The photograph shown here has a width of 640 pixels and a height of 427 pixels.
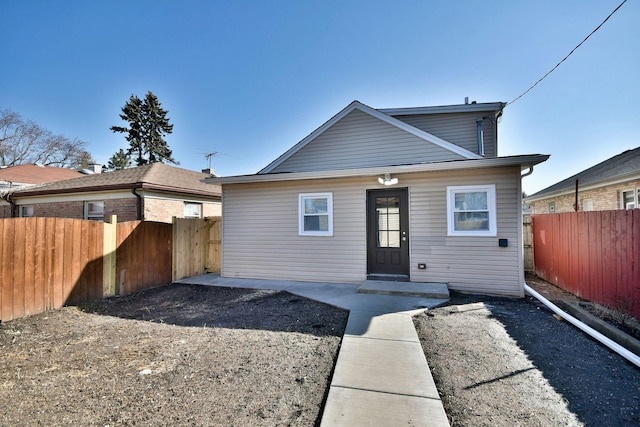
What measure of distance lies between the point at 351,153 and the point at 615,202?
32.6 ft

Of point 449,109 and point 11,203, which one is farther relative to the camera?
point 11,203

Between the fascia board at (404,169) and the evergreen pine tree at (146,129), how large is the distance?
1120 inches

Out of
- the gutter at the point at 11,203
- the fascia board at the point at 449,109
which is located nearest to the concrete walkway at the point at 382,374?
the fascia board at the point at 449,109

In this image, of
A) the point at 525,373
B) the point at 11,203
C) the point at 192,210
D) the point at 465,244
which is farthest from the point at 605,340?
the point at 11,203

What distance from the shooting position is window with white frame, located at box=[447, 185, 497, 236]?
6.11m

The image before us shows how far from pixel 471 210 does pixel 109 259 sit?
8.33 meters

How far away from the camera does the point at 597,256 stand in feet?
17.1

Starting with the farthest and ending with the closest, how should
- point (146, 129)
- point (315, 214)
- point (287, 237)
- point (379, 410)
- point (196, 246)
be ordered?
1. point (146, 129)
2. point (196, 246)
3. point (287, 237)
4. point (315, 214)
5. point (379, 410)

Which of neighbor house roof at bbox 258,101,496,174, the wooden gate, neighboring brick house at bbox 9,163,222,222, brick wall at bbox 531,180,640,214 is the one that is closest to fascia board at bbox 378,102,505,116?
neighbor house roof at bbox 258,101,496,174

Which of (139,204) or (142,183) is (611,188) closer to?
(142,183)

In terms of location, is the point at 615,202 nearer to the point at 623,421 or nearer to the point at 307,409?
the point at 623,421

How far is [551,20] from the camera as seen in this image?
624 cm

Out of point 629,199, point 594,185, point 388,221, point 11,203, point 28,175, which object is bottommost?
point 388,221

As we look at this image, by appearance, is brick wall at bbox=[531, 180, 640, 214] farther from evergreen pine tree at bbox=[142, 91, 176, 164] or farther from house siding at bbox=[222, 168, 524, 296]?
evergreen pine tree at bbox=[142, 91, 176, 164]
